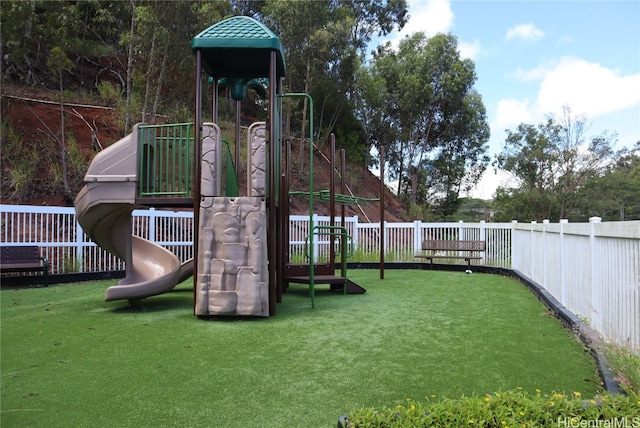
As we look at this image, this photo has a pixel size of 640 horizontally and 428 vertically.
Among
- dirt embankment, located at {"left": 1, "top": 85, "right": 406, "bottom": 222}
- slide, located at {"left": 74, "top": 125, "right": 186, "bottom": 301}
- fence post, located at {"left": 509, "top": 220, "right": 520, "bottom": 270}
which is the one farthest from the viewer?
dirt embankment, located at {"left": 1, "top": 85, "right": 406, "bottom": 222}

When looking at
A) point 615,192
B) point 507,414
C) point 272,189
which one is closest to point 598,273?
point 507,414

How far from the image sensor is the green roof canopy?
6.21 m

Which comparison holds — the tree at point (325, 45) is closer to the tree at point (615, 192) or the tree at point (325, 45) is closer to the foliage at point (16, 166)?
the foliage at point (16, 166)

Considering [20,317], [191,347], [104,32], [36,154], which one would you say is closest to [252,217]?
A: [191,347]

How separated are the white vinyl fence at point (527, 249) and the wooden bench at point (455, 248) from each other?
0.43 meters

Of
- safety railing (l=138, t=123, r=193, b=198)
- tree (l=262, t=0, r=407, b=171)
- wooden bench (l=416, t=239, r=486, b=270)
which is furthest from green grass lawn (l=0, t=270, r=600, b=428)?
tree (l=262, t=0, r=407, b=171)

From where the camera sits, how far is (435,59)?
29500 millimetres

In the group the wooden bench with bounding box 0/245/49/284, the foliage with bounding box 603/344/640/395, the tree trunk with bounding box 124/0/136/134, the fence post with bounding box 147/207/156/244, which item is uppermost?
the tree trunk with bounding box 124/0/136/134

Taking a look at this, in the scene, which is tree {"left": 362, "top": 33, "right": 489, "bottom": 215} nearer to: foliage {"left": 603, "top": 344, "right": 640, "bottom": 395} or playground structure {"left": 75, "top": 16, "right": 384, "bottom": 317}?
playground structure {"left": 75, "top": 16, "right": 384, "bottom": 317}

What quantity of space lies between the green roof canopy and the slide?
1.54 metres

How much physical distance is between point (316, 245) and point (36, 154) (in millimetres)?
9976

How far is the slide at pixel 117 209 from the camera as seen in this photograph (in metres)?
6.43

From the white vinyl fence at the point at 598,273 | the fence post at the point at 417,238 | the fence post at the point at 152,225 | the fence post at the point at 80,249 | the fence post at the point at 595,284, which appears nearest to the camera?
the white vinyl fence at the point at 598,273

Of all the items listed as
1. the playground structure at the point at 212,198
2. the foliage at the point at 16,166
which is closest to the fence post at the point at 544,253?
the playground structure at the point at 212,198
